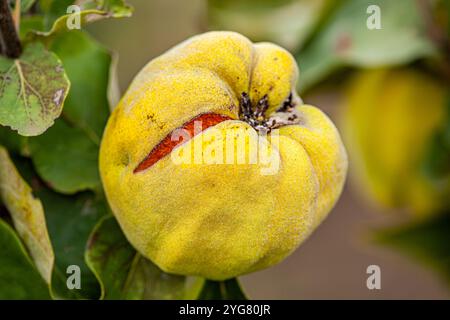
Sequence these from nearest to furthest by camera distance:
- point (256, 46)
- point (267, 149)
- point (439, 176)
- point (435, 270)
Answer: point (267, 149) < point (256, 46) < point (439, 176) < point (435, 270)

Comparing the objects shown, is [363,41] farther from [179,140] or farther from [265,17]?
[179,140]

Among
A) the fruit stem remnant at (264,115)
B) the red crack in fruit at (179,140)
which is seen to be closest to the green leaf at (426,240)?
the fruit stem remnant at (264,115)

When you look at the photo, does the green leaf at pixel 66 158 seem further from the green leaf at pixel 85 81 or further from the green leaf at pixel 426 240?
the green leaf at pixel 426 240

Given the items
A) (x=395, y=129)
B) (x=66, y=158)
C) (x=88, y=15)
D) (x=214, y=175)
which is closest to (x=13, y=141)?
(x=66, y=158)

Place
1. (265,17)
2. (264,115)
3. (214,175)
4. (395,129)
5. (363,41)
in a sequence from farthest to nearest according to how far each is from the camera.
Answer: (265,17) → (395,129) → (363,41) → (264,115) → (214,175)

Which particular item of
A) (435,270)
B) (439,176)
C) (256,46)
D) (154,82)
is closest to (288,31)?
(439,176)

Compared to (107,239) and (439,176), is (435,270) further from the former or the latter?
(107,239)
